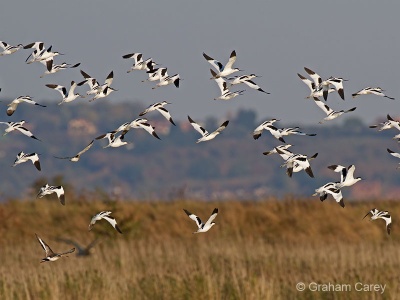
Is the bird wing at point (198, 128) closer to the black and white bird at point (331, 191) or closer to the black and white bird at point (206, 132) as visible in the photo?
the black and white bird at point (206, 132)

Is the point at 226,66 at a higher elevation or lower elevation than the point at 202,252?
higher

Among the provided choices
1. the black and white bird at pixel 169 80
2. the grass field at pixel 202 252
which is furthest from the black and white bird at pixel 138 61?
the grass field at pixel 202 252

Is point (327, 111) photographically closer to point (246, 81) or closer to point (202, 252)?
point (246, 81)

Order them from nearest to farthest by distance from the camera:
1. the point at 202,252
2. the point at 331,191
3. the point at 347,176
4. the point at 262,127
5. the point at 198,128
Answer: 1. the point at 331,191
2. the point at 347,176
3. the point at 262,127
4. the point at 198,128
5. the point at 202,252

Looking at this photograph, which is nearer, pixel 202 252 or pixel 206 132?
pixel 206 132

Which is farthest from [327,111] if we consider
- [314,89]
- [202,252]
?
[202,252]

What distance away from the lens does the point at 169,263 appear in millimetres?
20312

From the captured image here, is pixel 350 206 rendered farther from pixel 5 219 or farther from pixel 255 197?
pixel 5 219

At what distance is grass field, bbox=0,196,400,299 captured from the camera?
15805 mm

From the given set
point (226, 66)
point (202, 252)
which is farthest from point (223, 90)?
point (202, 252)

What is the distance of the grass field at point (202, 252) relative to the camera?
15.8m

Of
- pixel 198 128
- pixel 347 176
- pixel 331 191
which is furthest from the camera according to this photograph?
pixel 198 128

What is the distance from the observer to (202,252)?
21.3 meters

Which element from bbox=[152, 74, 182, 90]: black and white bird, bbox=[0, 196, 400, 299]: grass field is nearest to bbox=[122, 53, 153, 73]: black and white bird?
bbox=[152, 74, 182, 90]: black and white bird
